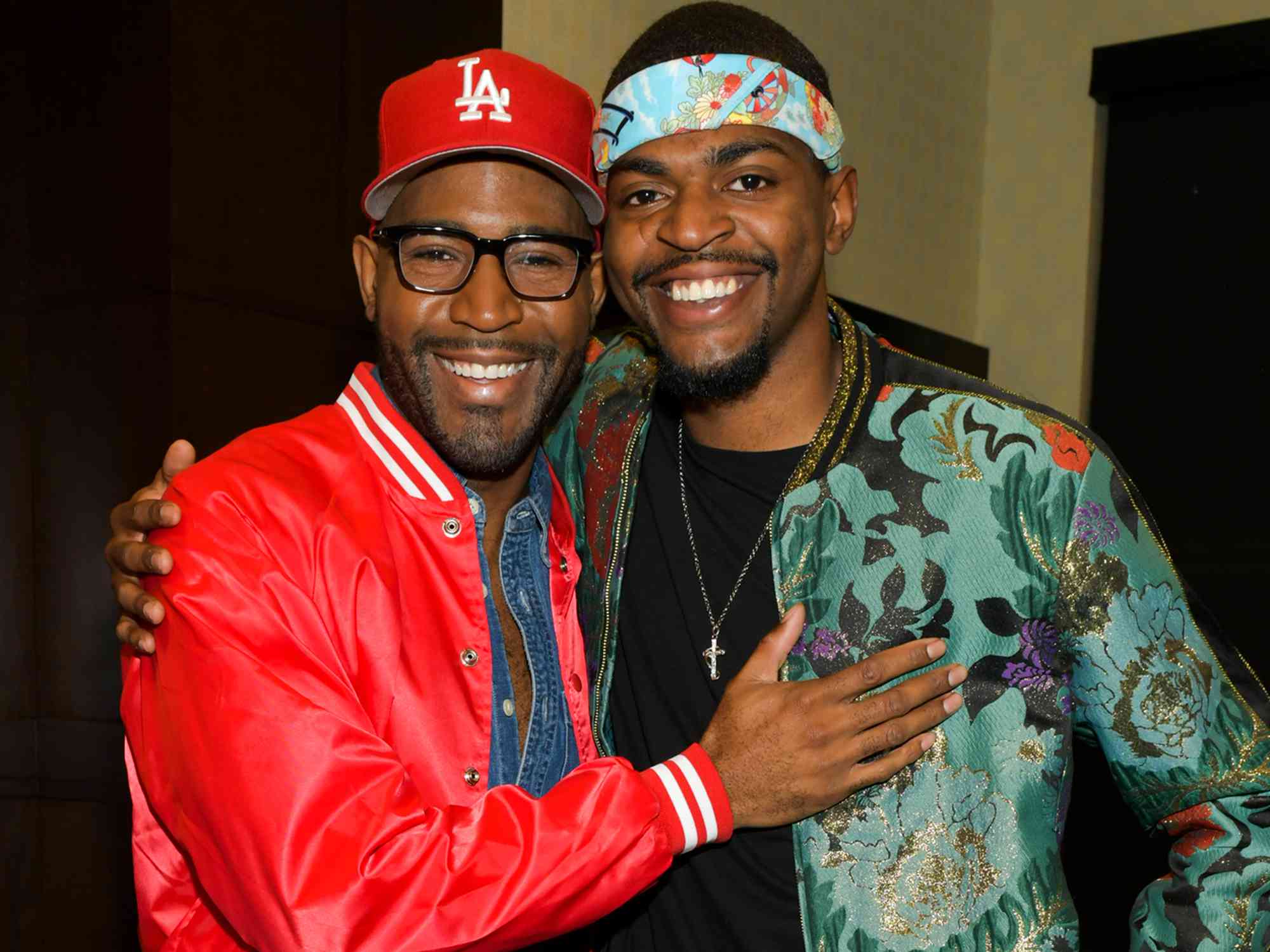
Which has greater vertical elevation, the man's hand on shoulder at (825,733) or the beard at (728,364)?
the beard at (728,364)

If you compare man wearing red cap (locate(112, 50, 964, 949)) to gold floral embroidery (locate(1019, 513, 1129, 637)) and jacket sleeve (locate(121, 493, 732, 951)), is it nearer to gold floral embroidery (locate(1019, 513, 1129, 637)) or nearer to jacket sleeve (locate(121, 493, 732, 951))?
jacket sleeve (locate(121, 493, 732, 951))

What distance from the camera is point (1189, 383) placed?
5.09 metres

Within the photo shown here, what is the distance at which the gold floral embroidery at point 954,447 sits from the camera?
1.71m

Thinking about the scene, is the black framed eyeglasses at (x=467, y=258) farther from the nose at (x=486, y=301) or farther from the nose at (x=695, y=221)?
the nose at (x=695, y=221)

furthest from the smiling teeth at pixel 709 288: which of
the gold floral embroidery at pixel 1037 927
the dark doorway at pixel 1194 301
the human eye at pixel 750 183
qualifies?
the dark doorway at pixel 1194 301

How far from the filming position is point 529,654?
6.13 ft

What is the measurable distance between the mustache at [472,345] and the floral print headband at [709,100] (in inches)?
12.4

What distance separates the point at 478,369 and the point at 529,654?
432 mm

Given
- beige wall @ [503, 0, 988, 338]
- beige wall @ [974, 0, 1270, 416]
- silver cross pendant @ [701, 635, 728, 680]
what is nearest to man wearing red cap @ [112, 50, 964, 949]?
silver cross pendant @ [701, 635, 728, 680]

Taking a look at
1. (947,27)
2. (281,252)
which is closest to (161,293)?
(281,252)

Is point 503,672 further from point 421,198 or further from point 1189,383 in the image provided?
point 1189,383

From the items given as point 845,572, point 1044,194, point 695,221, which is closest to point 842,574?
point 845,572

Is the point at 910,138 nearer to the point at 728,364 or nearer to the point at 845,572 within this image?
the point at 728,364

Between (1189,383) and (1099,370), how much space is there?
0.36 metres
